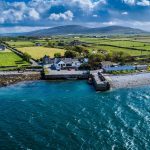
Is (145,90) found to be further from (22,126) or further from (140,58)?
(140,58)

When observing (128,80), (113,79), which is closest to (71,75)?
(113,79)

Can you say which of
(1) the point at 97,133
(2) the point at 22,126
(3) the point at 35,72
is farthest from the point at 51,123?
(3) the point at 35,72

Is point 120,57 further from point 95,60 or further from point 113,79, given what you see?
point 113,79

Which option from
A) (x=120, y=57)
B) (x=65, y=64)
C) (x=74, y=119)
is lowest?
(x=65, y=64)

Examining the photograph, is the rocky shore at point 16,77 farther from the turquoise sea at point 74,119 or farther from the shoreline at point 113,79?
the turquoise sea at point 74,119

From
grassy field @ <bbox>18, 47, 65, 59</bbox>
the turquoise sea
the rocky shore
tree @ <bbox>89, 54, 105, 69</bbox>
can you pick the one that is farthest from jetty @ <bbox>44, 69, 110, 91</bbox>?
grassy field @ <bbox>18, 47, 65, 59</bbox>

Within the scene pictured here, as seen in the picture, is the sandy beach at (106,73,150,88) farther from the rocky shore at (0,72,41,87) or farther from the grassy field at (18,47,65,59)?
the grassy field at (18,47,65,59)
